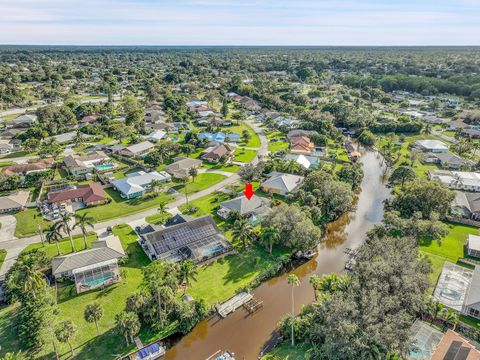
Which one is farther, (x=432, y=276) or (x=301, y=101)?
(x=301, y=101)

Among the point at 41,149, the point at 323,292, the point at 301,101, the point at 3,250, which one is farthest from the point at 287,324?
the point at 301,101

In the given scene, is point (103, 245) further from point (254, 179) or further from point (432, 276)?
point (432, 276)

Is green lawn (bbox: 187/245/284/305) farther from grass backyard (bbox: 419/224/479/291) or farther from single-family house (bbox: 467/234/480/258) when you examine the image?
single-family house (bbox: 467/234/480/258)

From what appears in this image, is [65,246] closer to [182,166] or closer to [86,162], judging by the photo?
[182,166]

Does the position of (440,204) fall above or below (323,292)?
above

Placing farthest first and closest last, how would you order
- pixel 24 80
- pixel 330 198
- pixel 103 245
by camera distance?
pixel 24 80, pixel 330 198, pixel 103 245

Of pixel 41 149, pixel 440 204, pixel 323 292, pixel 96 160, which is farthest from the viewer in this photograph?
pixel 41 149

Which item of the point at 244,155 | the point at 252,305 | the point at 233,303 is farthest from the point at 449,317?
the point at 244,155

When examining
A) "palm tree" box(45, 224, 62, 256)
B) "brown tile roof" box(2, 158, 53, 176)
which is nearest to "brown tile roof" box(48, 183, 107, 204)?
"palm tree" box(45, 224, 62, 256)
